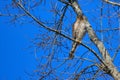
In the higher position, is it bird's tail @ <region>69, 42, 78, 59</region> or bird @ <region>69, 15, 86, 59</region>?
bird @ <region>69, 15, 86, 59</region>

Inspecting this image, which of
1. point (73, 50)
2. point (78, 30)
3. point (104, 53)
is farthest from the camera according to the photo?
point (78, 30)

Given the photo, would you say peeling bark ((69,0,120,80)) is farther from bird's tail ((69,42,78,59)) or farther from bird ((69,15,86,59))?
bird's tail ((69,42,78,59))

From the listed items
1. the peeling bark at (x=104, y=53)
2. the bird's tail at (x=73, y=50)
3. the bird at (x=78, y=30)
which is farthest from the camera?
the bird at (x=78, y=30)

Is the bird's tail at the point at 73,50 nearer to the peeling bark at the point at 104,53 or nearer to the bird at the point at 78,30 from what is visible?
the bird at the point at 78,30

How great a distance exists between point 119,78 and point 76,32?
145cm

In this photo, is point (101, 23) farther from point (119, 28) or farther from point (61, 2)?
point (61, 2)

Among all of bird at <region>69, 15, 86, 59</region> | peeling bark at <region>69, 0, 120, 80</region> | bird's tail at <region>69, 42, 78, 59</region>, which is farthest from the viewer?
bird at <region>69, 15, 86, 59</region>

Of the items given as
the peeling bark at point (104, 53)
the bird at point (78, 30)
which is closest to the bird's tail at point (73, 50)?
the bird at point (78, 30)

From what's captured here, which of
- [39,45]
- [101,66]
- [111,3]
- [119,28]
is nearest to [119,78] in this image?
[101,66]

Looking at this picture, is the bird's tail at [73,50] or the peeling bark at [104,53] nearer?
the peeling bark at [104,53]

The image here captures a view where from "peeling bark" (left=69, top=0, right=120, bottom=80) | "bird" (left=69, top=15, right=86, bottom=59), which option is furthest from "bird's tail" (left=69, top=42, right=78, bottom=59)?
"peeling bark" (left=69, top=0, right=120, bottom=80)

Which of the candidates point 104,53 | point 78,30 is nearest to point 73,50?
point 78,30

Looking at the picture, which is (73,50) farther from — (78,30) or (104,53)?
(104,53)

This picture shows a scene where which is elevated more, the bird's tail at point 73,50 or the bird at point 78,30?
the bird at point 78,30
